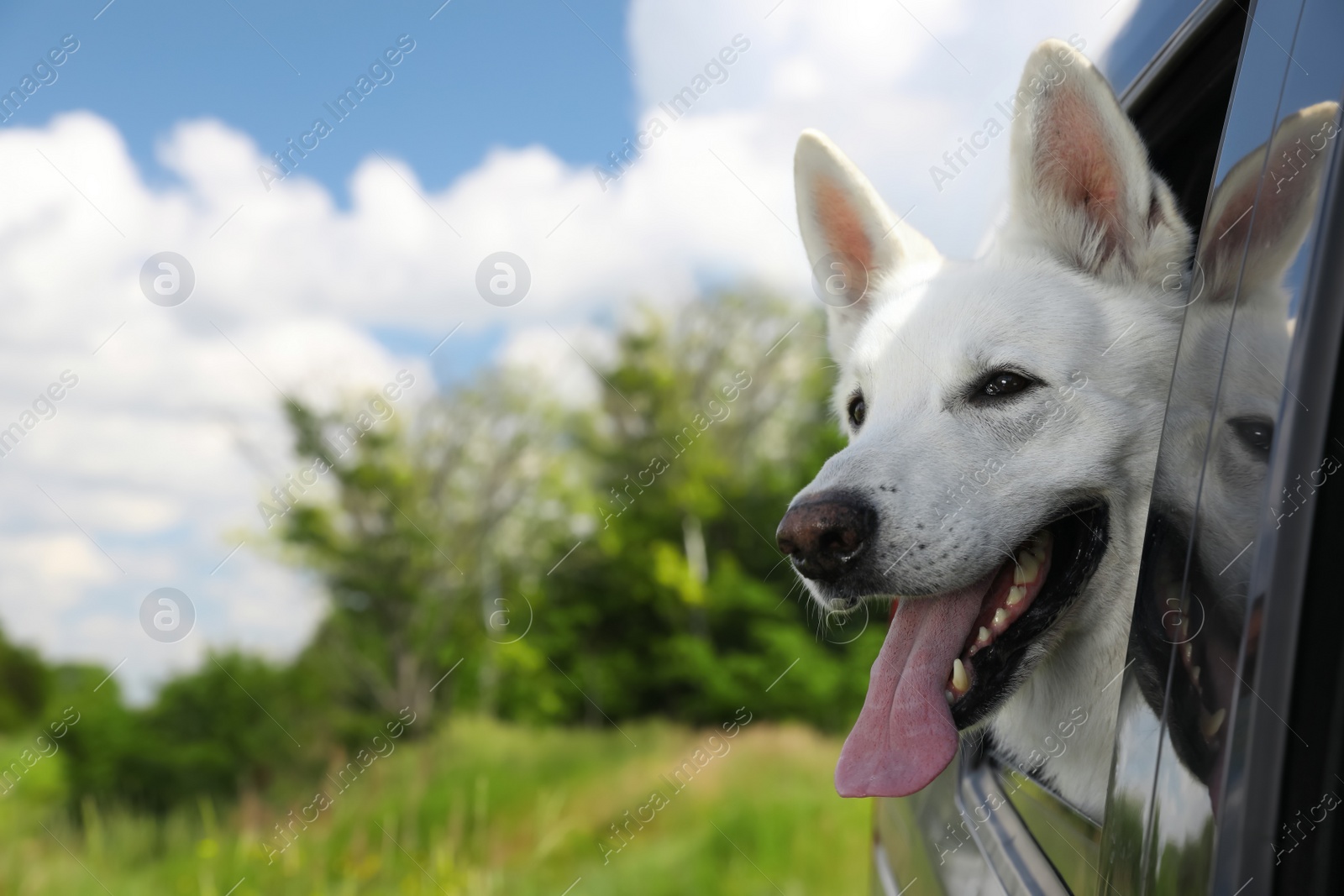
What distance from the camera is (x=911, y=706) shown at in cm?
158

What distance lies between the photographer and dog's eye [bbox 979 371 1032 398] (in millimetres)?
1753

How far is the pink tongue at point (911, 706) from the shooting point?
1.52 meters

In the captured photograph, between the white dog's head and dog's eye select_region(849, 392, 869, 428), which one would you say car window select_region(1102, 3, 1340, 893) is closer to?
the white dog's head

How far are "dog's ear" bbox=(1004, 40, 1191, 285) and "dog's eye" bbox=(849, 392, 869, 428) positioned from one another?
504 mm

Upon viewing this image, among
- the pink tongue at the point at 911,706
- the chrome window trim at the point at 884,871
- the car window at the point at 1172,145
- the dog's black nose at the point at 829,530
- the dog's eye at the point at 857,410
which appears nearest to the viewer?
the car window at the point at 1172,145

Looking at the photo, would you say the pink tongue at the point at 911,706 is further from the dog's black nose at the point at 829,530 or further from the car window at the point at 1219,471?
the car window at the point at 1219,471

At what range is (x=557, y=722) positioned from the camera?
12.6m

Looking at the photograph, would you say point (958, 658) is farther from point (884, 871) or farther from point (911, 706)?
point (884, 871)

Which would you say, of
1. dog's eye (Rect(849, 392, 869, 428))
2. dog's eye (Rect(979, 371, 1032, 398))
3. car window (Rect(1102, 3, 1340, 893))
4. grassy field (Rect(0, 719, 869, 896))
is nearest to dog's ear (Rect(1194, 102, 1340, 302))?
car window (Rect(1102, 3, 1340, 893))

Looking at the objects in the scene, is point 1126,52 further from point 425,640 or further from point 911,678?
point 425,640

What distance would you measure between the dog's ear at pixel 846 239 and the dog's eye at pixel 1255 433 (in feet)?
4.82

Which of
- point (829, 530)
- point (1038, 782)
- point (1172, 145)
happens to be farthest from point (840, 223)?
point (1038, 782)

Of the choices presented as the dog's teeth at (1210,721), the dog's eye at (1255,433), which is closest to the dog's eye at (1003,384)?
the dog's eye at (1255,433)

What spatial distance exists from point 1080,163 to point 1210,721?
129 centimetres
